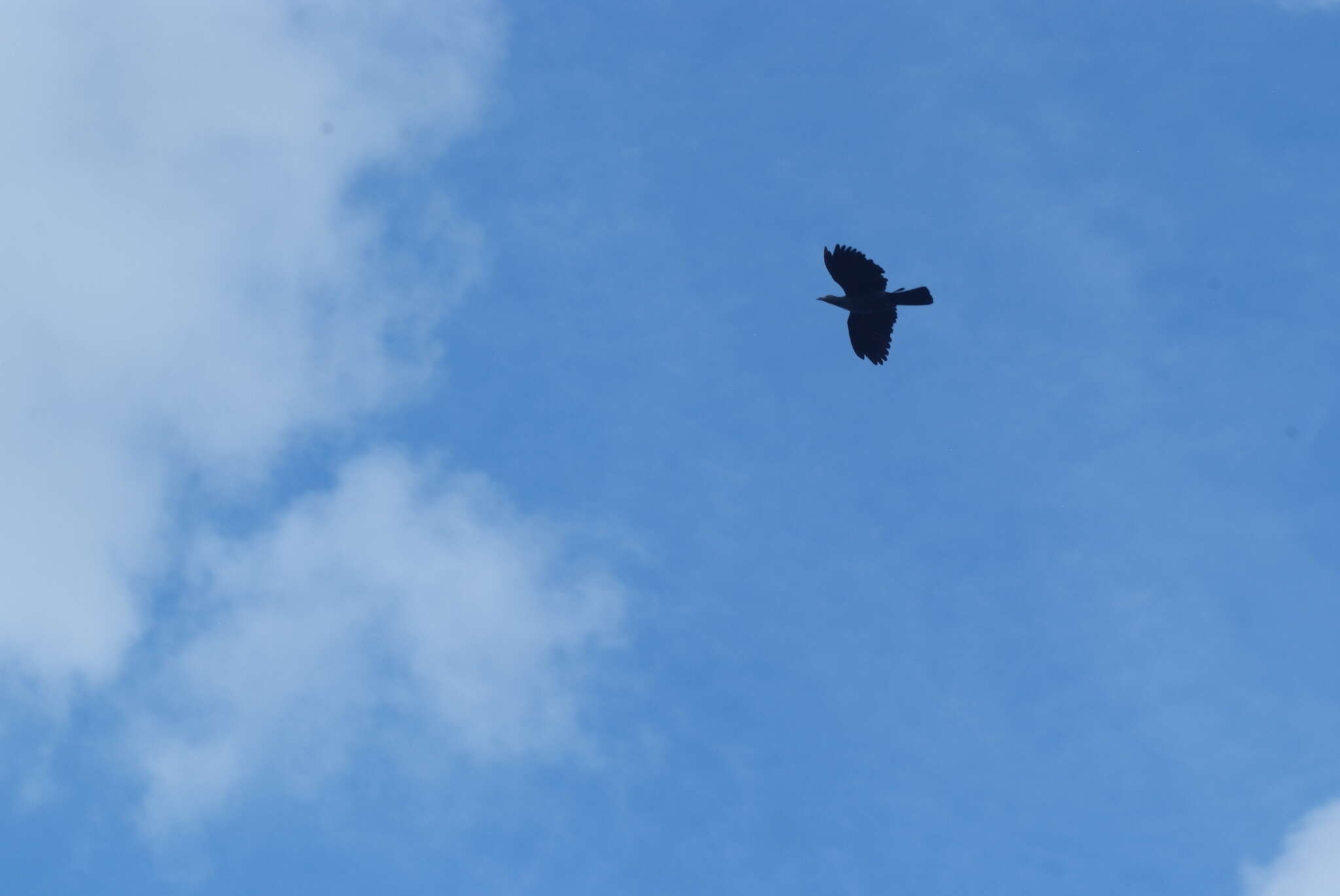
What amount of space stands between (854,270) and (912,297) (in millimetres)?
1836

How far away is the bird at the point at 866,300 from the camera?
164 ft

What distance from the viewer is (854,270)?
49969mm

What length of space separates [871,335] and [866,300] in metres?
1.41

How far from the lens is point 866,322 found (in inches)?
2037

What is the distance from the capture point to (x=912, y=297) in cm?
5003

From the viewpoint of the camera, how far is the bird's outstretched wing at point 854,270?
49.7 metres

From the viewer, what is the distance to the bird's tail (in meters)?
49.8

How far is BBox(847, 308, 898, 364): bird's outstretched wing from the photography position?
2035 inches

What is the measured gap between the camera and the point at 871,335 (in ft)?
170

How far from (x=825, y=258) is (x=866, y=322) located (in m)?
2.78

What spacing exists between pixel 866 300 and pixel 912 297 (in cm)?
148

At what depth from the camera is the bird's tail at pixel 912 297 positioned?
49812 millimetres

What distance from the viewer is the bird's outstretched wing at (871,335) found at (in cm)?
5169

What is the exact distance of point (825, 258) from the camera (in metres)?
50.0
